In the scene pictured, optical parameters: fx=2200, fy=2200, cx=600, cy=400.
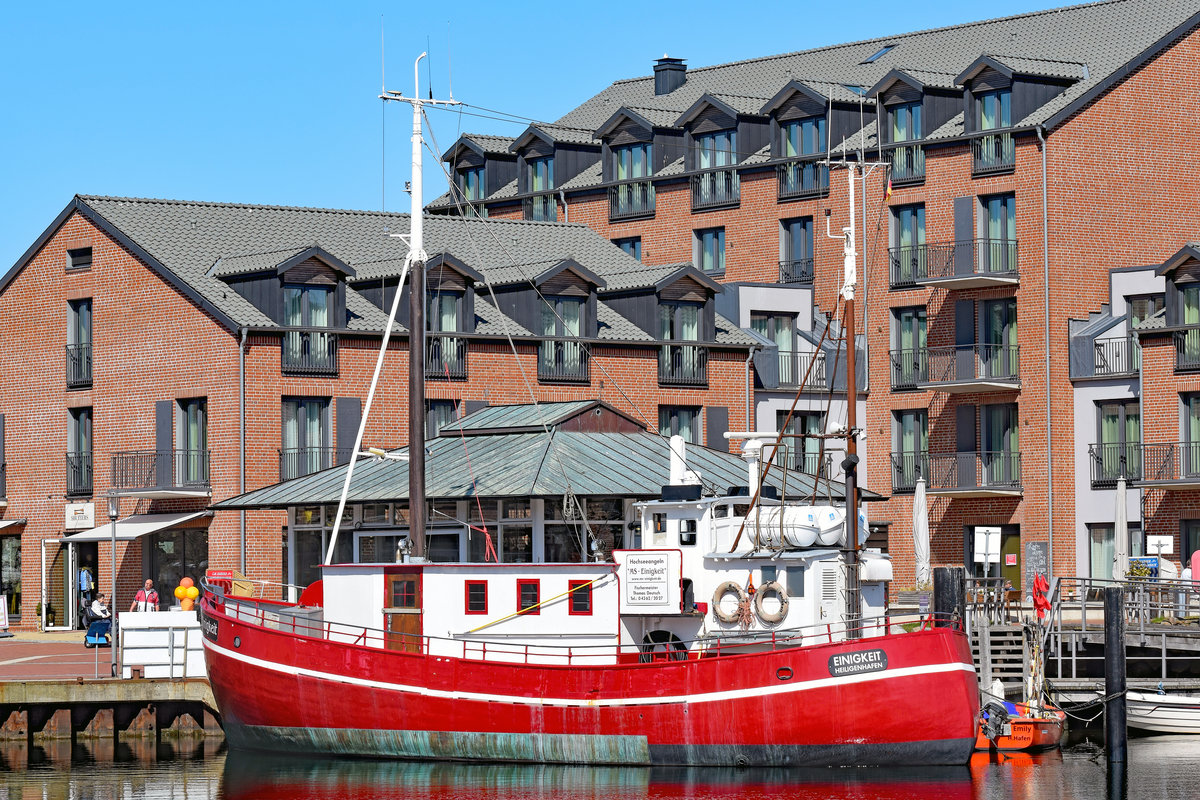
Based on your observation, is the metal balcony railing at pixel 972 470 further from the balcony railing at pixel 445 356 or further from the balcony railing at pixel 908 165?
the balcony railing at pixel 445 356

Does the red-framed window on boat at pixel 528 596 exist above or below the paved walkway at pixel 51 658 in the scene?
above

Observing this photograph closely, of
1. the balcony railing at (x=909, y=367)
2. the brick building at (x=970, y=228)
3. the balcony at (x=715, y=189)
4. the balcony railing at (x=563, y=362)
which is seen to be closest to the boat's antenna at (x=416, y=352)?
the balcony railing at (x=563, y=362)

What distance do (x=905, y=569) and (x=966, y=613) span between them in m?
26.5

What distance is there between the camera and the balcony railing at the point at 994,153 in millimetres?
66188

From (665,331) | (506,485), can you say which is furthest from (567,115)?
(506,485)

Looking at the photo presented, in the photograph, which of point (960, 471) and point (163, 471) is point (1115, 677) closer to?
point (960, 471)

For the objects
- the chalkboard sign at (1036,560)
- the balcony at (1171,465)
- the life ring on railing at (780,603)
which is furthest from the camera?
the chalkboard sign at (1036,560)

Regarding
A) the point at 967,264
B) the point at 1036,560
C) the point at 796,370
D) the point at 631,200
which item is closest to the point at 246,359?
the point at 796,370

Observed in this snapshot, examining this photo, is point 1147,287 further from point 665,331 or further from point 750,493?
point 750,493

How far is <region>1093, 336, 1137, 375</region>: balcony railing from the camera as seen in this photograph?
205 feet

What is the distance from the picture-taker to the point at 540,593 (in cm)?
3928

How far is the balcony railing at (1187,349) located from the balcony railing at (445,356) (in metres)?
19.4

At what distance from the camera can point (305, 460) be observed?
2254 inches

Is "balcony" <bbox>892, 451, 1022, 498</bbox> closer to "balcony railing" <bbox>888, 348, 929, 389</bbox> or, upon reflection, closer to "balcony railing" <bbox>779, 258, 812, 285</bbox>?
"balcony railing" <bbox>888, 348, 929, 389</bbox>
